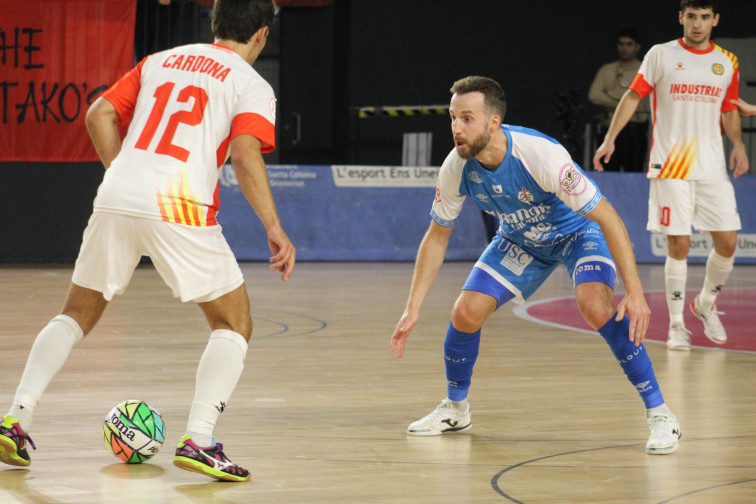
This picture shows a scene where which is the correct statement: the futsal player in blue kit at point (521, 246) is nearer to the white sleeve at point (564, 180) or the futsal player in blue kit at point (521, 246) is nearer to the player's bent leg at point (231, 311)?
the white sleeve at point (564, 180)

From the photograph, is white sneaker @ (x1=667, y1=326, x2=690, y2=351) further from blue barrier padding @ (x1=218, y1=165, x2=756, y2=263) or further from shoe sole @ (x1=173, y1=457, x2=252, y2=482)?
blue barrier padding @ (x1=218, y1=165, x2=756, y2=263)

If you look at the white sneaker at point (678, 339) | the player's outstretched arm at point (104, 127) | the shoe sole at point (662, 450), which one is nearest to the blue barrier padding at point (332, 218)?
the white sneaker at point (678, 339)

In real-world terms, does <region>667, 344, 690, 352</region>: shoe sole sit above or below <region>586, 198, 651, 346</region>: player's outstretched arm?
below

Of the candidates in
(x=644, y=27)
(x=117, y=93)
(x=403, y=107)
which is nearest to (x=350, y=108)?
(x=403, y=107)

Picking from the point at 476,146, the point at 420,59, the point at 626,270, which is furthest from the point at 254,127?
the point at 420,59

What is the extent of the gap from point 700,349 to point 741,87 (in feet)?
37.8

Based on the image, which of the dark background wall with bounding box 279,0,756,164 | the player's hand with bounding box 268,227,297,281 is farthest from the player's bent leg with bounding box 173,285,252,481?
the dark background wall with bounding box 279,0,756,164

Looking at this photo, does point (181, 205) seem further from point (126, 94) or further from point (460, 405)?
point (460, 405)

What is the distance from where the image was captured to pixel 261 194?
3803 mm

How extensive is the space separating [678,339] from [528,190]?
2.94 meters

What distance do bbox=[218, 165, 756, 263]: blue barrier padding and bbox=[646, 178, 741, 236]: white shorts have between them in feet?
19.2

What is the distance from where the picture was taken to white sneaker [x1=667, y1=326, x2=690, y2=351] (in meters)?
7.14

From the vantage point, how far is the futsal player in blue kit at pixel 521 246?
14.4ft

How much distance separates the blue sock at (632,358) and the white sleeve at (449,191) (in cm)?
75
